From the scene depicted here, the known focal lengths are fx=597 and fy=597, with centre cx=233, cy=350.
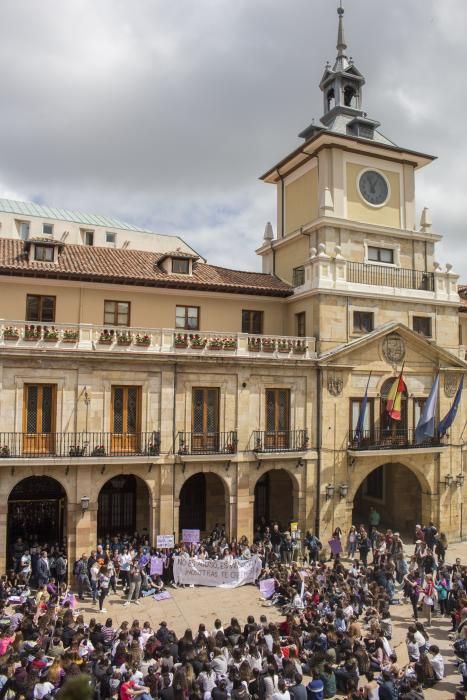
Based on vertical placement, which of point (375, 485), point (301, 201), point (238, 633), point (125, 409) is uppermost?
point (301, 201)

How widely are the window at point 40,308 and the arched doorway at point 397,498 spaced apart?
60.1 feet

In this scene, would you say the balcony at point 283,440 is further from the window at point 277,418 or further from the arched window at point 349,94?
the arched window at point 349,94

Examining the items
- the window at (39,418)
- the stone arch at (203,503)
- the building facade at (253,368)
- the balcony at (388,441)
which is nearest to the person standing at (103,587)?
the building facade at (253,368)

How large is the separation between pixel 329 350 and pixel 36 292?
43.4 feet

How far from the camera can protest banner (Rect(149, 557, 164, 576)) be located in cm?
2178

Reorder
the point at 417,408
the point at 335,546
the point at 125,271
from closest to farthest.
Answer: the point at 335,546
the point at 125,271
the point at 417,408

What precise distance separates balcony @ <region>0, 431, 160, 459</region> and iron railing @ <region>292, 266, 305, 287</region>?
11229 millimetres

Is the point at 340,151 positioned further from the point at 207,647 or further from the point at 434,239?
the point at 207,647

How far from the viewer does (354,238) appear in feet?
98.6

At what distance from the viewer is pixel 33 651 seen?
14164mm

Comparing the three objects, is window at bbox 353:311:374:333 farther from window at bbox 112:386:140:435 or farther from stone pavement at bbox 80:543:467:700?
stone pavement at bbox 80:543:467:700

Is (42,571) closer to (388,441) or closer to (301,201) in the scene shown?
(388,441)

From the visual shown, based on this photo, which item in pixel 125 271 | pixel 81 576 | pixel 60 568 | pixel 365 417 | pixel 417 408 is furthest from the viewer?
pixel 417 408

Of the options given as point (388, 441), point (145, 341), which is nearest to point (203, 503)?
point (145, 341)
